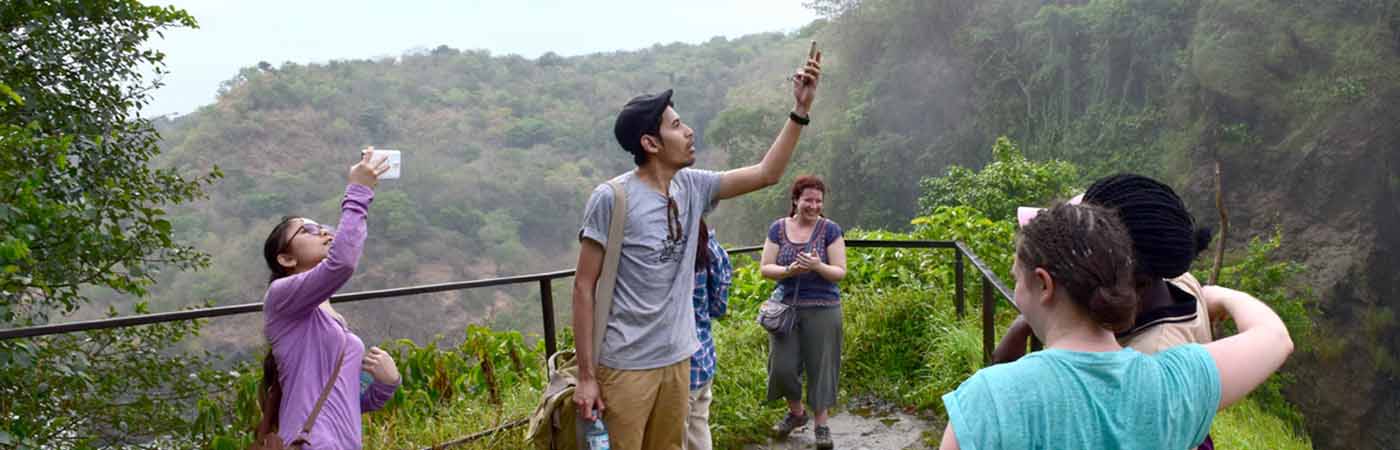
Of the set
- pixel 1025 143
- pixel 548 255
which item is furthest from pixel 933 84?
pixel 548 255

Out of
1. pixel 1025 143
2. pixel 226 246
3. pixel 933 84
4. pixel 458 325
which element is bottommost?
pixel 458 325

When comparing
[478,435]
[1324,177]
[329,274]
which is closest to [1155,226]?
[329,274]

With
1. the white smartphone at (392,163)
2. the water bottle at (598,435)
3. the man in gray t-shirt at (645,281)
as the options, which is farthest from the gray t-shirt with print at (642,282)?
the white smartphone at (392,163)

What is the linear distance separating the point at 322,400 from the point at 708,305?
1113 mm

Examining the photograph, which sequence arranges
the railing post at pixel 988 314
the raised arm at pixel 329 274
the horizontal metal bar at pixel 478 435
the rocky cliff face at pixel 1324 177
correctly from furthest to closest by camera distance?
1. the rocky cliff face at pixel 1324 177
2. the railing post at pixel 988 314
3. the horizontal metal bar at pixel 478 435
4. the raised arm at pixel 329 274

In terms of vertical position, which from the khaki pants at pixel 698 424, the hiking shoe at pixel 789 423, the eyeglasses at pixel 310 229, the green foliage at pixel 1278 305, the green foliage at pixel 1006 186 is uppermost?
the eyeglasses at pixel 310 229

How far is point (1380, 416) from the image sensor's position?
16.6m

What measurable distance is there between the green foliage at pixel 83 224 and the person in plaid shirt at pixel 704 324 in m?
1.66

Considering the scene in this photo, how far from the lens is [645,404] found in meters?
2.30

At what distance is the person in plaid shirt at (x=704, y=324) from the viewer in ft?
8.39

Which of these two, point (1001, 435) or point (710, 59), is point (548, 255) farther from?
point (1001, 435)

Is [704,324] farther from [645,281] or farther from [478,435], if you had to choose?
[478,435]

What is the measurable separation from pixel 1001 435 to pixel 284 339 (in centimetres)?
140

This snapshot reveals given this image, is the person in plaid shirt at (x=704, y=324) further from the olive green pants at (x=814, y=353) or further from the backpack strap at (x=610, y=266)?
the olive green pants at (x=814, y=353)
